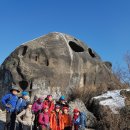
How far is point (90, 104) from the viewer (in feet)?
53.6

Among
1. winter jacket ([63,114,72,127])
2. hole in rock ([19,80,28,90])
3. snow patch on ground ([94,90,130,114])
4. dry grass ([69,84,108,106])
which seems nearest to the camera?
winter jacket ([63,114,72,127])

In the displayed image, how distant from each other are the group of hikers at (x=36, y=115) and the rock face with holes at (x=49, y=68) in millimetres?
8021

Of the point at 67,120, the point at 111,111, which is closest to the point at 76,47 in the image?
the point at 111,111

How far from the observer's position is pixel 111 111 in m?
13.8

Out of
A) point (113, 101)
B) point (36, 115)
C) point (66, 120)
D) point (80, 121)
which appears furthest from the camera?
point (113, 101)

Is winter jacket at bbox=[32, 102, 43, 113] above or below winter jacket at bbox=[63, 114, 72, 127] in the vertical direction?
above

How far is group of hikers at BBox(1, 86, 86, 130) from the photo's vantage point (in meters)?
10.5

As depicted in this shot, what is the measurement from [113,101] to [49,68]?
20.3ft

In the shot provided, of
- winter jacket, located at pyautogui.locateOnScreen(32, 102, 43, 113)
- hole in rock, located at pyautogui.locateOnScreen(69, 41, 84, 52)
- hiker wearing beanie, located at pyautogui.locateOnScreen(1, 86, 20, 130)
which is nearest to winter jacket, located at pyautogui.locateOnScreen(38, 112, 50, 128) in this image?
winter jacket, located at pyautogui.locateOnScreen(32, 102, 43, 113)

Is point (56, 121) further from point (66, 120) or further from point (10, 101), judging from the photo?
point (10, 101)

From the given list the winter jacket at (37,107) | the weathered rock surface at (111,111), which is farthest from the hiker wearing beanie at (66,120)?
the weathered rock surface at (111,111)

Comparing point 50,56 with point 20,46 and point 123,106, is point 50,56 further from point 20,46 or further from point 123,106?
point 123,106

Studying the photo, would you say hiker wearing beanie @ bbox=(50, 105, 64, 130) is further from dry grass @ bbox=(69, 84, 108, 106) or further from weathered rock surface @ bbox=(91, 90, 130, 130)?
dry grass @ bbox=(69, 84, 108, 106)

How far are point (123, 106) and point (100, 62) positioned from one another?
Answer: 8.48m
